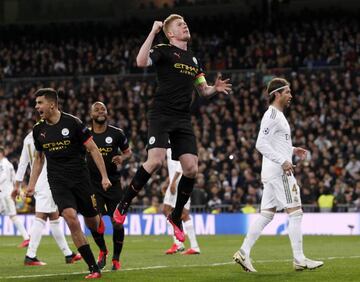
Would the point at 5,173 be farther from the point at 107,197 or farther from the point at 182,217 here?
the point at 107,197

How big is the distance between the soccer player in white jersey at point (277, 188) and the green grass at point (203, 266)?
0.78 ft

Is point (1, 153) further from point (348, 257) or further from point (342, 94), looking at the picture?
point (342, 94)

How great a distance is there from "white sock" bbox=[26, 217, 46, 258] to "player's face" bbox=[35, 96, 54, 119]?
4.38 meters

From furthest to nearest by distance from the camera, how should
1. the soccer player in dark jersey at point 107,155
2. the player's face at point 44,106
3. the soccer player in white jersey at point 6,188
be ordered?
the soccer player in white jersey at point 6,188
the soccer player in dark jersey at point 107,155
the player's face at point 44,106

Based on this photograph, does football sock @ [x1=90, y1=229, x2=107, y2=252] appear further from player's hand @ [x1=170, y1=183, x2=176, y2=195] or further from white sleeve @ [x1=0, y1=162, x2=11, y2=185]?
white sleeve @ [x1=0, y1=162, x2=11, y2=185]

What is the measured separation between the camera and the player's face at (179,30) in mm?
12539

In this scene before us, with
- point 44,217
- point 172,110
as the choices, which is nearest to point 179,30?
point 172,110

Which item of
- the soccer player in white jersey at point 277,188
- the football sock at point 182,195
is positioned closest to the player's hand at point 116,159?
the football sock at point 182,195

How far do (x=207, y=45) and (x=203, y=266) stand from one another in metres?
30.0

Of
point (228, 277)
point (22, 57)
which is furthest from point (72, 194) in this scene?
point (22, 57)

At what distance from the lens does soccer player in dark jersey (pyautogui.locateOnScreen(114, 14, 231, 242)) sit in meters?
12.3

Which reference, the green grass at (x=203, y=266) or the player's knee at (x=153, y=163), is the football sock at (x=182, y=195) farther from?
the green grass at (x=203, y=266)

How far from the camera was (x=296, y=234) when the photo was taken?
12.7m

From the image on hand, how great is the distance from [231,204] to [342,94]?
674 cm
